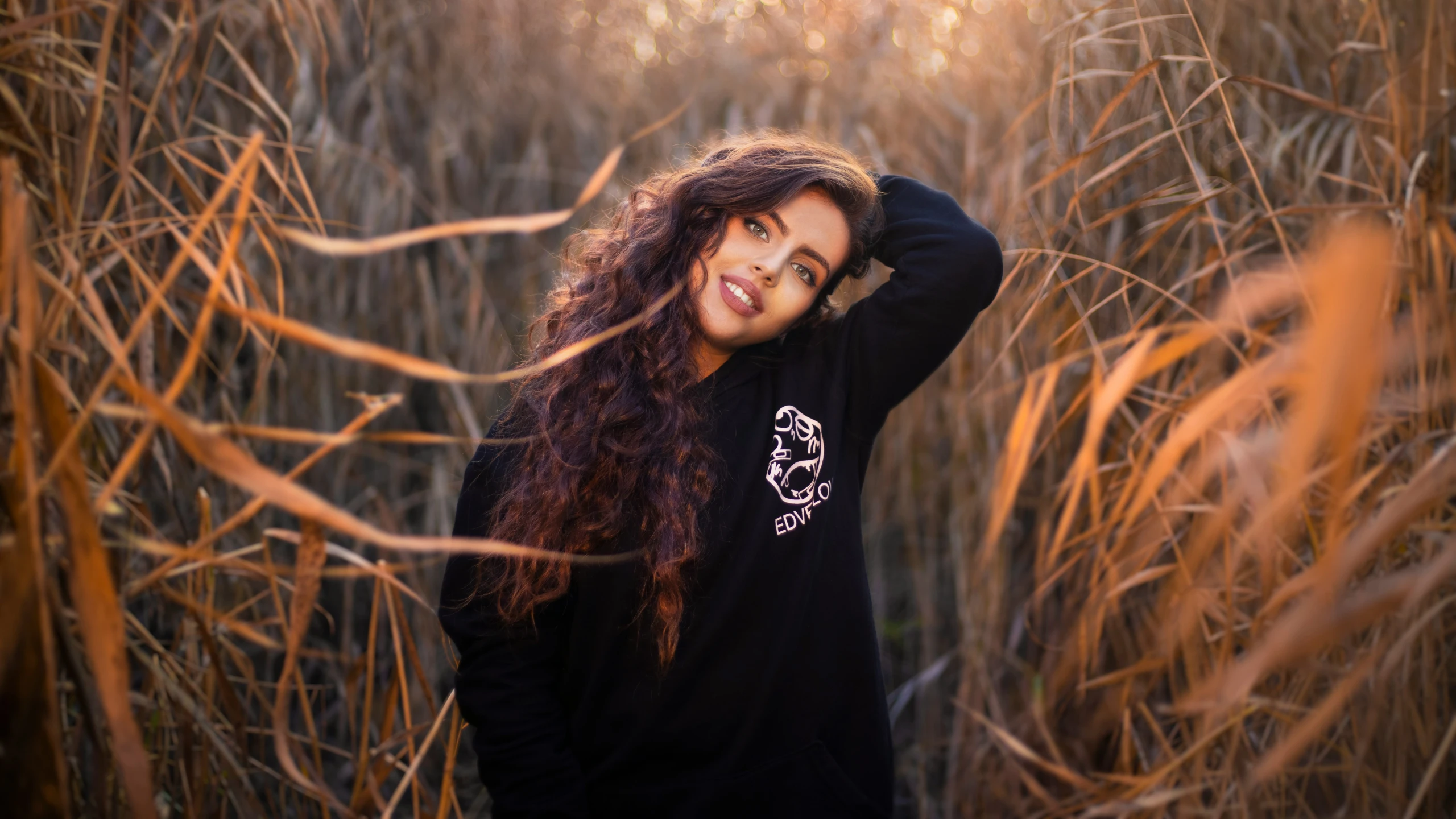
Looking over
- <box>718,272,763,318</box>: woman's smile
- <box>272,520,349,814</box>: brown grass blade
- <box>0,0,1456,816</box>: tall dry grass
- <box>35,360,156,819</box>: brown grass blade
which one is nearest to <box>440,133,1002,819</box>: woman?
<box>718,272,763,318</box>: woman's smile

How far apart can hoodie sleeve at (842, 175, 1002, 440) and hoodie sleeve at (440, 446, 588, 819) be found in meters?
0.49

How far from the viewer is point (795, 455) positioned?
3.65ft

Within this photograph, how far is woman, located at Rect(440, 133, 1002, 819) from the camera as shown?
39.9 inches

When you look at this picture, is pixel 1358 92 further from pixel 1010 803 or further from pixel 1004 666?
pixel 1010 803

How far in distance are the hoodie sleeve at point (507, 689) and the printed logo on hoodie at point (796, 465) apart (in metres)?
0.30

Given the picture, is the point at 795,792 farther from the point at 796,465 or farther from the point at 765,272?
the point at 765,272

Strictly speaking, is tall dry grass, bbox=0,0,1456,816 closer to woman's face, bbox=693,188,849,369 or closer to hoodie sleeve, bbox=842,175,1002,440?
hoodie sleeve, bbox=842,175,1002,440

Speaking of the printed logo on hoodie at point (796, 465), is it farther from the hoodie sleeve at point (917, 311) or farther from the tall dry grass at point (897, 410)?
the tall dry grass at point (897, 410)

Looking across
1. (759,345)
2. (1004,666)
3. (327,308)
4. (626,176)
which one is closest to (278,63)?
(327,308)

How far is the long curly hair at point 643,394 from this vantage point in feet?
3.30

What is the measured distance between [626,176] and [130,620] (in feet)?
5.45

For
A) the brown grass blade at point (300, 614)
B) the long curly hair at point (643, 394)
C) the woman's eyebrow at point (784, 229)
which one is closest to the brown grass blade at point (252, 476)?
the brown grass blade at point (300, 614)

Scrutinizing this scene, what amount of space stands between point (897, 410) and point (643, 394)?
40.3 inches

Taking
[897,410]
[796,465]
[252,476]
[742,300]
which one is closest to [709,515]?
[796,465]
